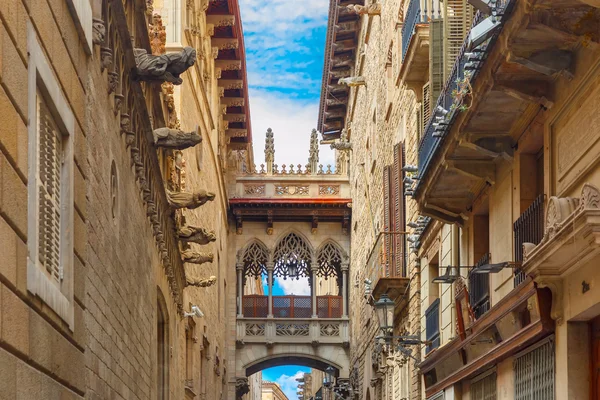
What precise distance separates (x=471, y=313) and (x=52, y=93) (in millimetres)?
8517

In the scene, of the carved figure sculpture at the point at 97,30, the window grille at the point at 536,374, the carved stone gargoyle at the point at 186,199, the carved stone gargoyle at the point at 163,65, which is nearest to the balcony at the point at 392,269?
the carved stone gargoyle at the point at 186,199

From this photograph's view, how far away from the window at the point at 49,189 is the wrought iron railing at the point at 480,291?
720 centimetres

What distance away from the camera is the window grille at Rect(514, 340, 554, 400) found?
→ 11.9 metres

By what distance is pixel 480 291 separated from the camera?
52.6 feet

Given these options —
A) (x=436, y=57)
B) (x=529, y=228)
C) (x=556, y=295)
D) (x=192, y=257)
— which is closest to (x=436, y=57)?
(x=436, y=57)

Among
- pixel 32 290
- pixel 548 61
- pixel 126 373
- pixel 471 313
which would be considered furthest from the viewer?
pixel 471 313

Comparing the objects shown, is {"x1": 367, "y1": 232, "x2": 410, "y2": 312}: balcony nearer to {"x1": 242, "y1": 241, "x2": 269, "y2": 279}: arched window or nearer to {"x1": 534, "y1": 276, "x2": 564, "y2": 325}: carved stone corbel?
{"x1": 534, "y1": 276, "x2": 564, "y2": 325}: carved stone corbel

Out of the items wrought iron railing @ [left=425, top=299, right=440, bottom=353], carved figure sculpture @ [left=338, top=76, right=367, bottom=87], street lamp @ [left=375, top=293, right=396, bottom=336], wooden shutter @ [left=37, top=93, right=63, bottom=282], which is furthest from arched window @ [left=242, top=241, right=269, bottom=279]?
wooden shutter @ [left=37, top=93, right=63, bottom=282]

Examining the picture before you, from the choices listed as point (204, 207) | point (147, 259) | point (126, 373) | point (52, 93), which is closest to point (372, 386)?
point (204, 207)

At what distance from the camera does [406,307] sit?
82.4ft

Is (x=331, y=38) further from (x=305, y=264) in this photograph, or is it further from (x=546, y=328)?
(x=546, y=328)

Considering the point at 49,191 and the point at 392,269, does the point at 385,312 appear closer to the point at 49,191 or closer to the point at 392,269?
the point at 392,269

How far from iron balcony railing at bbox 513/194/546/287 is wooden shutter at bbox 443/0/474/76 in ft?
12.7

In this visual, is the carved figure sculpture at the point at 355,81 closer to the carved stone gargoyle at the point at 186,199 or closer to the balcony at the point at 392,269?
the balcony at the point at 392,269
